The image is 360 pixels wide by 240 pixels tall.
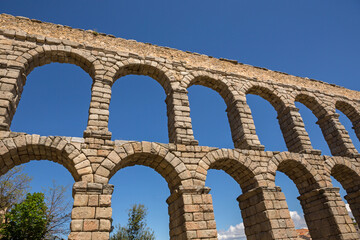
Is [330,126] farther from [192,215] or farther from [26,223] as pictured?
[26,223]

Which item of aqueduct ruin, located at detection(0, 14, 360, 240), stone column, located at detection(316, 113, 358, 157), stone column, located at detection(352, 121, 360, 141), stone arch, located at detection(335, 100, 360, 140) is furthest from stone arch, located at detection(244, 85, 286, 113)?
stone column, located at detection(352, 121, 360, 141)

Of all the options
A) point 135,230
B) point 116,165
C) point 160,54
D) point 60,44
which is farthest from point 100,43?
point 135,230

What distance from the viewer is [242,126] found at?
34.1 ft

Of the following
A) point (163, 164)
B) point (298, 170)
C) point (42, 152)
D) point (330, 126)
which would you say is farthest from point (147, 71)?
point (330, 126)

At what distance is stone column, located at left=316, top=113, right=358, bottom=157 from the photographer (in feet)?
40.2

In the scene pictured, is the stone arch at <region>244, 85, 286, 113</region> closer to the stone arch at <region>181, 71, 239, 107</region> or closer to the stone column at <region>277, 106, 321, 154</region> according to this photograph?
the stone column at <region>277, 106, 321, 154</region>

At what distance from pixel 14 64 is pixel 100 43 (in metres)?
3.52

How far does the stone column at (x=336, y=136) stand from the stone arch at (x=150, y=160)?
9.09 m

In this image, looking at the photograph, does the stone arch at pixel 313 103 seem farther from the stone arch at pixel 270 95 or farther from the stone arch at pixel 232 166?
the stone arch at pixel 232 166

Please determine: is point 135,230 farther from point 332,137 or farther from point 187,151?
point 332,137

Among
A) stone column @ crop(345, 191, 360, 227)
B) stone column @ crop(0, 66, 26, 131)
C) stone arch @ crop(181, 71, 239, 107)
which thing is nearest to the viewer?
stone column @ crop(0, 66, 26, 131)

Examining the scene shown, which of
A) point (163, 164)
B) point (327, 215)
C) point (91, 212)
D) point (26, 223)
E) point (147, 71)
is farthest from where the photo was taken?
point (26, 223)

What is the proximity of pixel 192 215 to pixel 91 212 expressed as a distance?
9.75ft

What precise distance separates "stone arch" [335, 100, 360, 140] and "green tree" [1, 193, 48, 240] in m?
19.0
